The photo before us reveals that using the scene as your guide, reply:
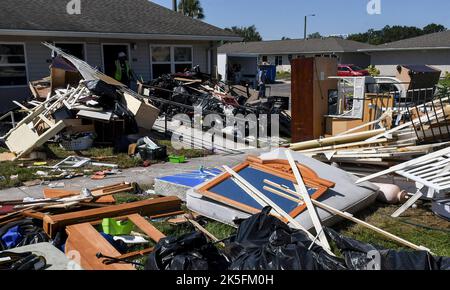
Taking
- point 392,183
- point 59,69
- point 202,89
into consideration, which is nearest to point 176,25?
point 202,89

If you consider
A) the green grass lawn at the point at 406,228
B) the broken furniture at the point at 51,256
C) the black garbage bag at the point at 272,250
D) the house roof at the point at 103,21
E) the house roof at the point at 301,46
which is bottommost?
the green grass lawn at the point at 406,228

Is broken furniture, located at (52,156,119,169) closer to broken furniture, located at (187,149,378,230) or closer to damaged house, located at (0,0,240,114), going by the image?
broken furniture, located at (187,149,378,230)

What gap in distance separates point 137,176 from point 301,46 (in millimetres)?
43255

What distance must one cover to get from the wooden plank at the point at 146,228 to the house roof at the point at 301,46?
1628 inches

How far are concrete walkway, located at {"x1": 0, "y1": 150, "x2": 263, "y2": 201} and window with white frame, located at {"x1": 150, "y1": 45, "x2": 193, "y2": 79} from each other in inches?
306

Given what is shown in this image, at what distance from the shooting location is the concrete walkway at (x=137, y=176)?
627 cm

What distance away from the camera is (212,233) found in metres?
4.77

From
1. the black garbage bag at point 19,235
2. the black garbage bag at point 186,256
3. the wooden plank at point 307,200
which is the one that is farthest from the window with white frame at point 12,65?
the black garbage bag at point 186,256

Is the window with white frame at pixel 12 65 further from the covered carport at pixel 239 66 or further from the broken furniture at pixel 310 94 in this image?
the covered carport at pixel 239 66

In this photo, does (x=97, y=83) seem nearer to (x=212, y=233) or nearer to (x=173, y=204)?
(x=173, y=204)

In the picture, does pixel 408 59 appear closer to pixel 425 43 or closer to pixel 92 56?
pixel 425 43
